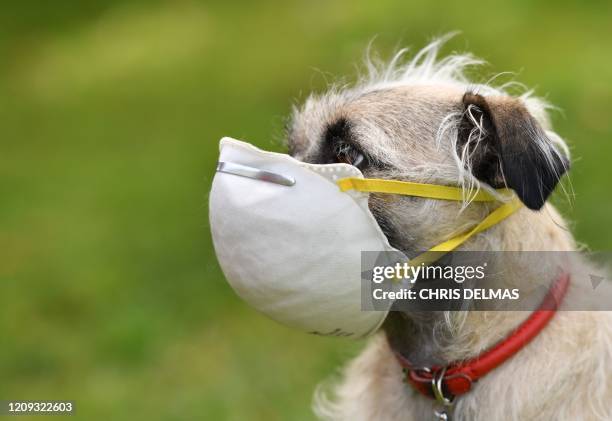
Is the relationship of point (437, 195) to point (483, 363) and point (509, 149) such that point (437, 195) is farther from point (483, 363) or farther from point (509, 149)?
point (483, 363)

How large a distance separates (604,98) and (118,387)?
5760 mm

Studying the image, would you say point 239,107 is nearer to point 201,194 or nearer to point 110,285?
point 201,194

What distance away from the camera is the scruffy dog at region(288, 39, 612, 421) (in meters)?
3.03

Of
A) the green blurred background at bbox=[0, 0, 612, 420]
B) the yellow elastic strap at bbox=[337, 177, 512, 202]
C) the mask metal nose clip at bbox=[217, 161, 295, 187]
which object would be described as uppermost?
the mask metal nose clip at bbox=[217, 161, 295, 187]

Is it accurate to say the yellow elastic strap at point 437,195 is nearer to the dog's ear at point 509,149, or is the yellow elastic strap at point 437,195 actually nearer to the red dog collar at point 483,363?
the dog's ear at point 509,149

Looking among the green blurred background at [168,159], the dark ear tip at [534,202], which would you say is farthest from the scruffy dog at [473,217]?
the green blurred background at [168,159]

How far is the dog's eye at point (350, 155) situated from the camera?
3.13 meters

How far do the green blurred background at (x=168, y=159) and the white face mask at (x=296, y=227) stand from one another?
972mm

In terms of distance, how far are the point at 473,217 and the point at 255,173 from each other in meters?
0.82

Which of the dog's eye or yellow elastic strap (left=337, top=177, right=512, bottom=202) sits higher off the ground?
the dog's eye

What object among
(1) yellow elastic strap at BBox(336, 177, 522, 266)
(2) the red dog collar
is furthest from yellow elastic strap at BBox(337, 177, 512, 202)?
(2) the red dog collar

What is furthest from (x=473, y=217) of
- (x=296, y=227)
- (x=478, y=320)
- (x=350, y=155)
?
(x=296, y=227)

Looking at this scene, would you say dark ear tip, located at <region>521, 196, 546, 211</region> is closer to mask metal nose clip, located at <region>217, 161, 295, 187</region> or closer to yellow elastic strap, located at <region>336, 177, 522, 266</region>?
yellow elastic strap, located at <region>336, 177, 522, 266</region>

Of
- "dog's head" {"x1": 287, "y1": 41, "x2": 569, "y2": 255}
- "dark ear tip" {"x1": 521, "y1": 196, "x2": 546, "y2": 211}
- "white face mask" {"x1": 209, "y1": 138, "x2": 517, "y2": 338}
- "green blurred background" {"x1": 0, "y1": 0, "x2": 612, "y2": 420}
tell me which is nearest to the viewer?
"dark ear tip" {"x1": 521, "y1": 196, "x2": 546, "y2": 211}
